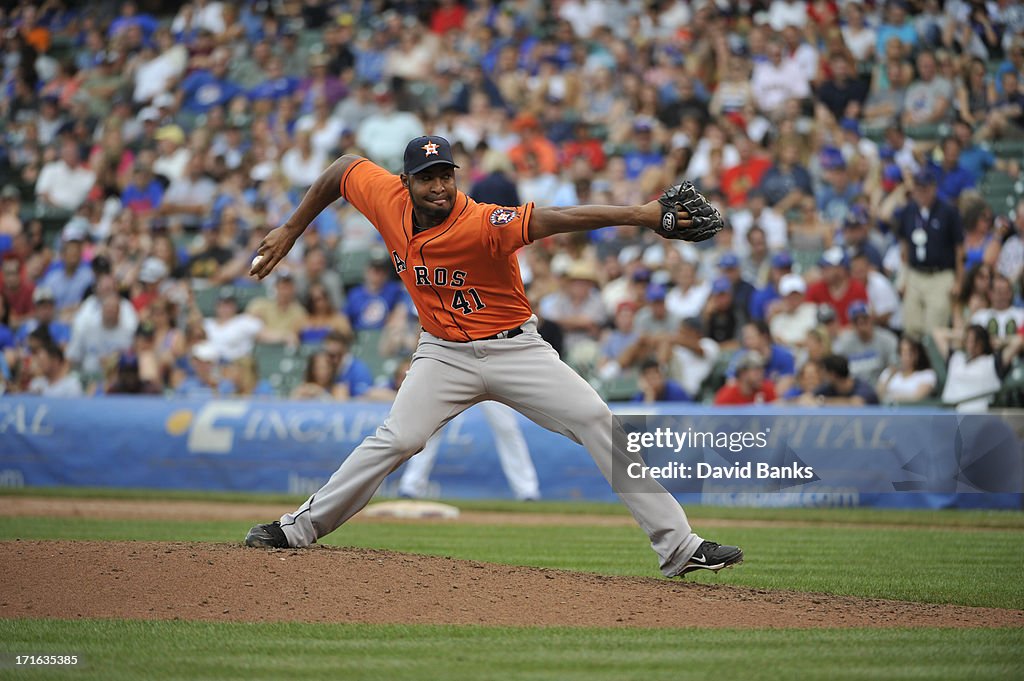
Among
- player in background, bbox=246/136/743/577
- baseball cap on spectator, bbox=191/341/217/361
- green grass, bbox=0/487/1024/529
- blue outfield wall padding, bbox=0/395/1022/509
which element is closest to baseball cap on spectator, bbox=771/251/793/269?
blue outfield wall padding, bbox=0/395/1022/509

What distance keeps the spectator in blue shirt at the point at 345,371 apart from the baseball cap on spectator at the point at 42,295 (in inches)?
182

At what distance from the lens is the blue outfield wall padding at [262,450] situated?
13164 mm

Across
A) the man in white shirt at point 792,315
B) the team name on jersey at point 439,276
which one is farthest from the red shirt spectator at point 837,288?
the team name on jersey at point 439,276

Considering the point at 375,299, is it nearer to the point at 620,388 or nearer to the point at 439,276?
the point at 620,388

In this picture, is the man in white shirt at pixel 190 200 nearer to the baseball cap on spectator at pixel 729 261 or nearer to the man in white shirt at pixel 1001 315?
the baseball cap on spectator at pixel 729 261

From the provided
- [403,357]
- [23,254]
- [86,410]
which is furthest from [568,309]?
[23,254]

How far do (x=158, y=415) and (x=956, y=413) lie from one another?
8281 millimetres

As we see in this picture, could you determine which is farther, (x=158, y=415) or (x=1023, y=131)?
(x=1023, y=131)

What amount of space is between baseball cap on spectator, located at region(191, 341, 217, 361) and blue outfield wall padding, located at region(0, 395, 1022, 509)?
152cm

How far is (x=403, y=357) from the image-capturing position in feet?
51.3

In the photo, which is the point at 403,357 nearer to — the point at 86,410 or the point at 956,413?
the point at 86,410

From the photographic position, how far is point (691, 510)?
1286cm

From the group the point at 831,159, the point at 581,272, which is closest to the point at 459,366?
the point at 581,272

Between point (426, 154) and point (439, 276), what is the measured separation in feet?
2.10
